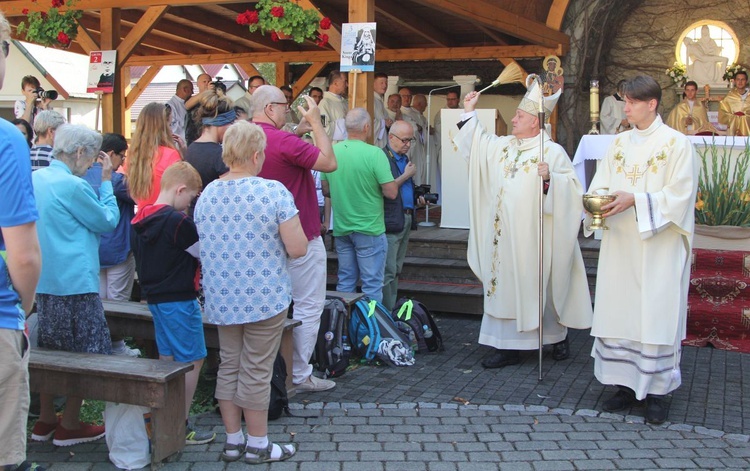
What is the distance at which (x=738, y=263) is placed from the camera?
6.47 m


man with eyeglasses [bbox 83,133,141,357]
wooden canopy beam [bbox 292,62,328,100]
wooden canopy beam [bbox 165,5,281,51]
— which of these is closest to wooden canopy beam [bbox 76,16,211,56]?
wooden canopy beam [bbox 165,5,281,51]

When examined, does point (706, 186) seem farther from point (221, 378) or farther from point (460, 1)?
point (221, 378)

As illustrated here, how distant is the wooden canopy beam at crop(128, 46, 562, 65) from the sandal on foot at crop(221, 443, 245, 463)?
9.07 m

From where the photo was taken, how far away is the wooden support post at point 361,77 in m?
7.12

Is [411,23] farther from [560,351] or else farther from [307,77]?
[560,351]

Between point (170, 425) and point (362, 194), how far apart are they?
7.89ft

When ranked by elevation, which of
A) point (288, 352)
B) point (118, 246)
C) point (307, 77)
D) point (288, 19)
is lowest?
point (288, 352)

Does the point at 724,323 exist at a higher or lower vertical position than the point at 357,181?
lower

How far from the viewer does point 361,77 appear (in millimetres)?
7199

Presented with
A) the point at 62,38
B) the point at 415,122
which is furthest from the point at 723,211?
the point at 62,38

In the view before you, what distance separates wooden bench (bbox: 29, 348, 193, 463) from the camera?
3832mm

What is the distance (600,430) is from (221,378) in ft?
6.60

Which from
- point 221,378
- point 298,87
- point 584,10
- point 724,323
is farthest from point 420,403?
point 298,87

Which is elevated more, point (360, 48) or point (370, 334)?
point (360, 48)
